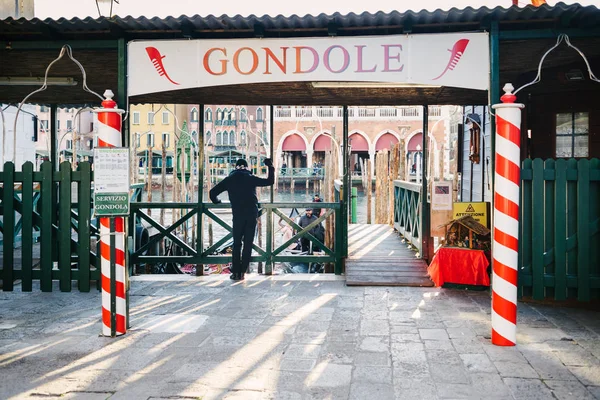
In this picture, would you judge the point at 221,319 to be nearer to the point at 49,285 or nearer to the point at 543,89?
the point at 49,285

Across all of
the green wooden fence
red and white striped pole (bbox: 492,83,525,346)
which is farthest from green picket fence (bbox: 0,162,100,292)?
the green wooden fence

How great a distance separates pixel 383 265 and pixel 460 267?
1321 mm

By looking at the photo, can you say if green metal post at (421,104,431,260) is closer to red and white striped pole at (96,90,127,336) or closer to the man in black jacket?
the man in black jacket

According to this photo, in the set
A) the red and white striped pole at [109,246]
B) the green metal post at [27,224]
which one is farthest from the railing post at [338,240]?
the green metal post at [27,224]

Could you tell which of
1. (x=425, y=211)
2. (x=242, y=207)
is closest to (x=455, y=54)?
A: (x=425, y=211)

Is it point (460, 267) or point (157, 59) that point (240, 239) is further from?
point (157, 59)

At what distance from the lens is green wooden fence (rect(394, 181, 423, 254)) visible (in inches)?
375

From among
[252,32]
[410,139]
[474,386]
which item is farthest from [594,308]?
[410,139]

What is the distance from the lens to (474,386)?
13.4ft

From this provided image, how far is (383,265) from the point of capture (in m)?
8.45

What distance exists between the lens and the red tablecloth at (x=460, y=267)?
24.0 feet

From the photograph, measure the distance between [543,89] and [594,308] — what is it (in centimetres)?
330

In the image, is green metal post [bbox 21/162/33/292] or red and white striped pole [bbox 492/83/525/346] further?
green metal post [bbox 21/162/33/292]

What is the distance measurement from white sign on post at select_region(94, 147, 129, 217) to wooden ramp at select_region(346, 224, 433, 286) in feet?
11.4
